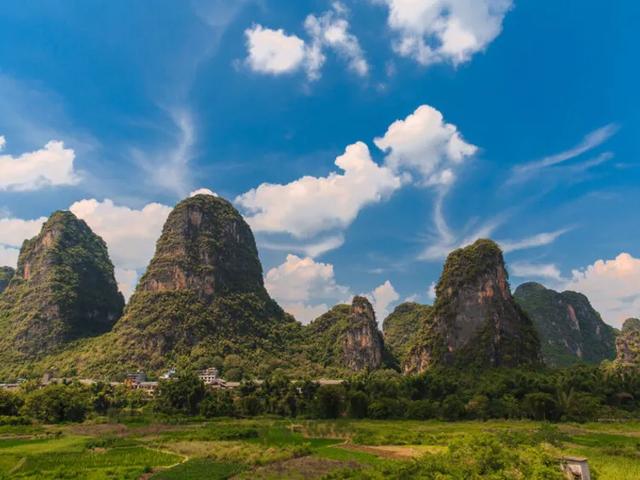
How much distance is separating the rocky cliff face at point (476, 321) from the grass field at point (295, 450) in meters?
31.8

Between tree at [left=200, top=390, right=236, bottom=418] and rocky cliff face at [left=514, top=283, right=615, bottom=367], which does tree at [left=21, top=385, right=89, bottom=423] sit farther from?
rocky cliff face at [left=514, top=283, right=615, bottom=367]

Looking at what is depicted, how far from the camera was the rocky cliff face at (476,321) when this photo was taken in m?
73.9

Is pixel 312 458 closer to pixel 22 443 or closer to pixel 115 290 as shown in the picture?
pixel 22 443

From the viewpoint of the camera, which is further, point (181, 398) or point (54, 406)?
point (181, 398)

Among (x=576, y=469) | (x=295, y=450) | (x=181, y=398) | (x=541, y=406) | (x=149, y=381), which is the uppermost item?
(x=149, y=381)

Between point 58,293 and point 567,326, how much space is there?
117 metres

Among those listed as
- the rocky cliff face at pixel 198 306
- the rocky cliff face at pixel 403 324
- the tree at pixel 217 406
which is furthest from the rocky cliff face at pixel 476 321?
the tree at pixel 217 406

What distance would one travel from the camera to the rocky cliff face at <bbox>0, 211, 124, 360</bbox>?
308ft

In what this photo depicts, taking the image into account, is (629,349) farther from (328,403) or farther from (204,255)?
(204,255)

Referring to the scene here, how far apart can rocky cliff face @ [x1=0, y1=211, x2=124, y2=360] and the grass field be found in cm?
5845

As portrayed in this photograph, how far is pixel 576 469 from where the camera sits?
16.3 metres

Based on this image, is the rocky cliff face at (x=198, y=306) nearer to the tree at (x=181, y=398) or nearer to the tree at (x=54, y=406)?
the tree at (x=181, y=398)

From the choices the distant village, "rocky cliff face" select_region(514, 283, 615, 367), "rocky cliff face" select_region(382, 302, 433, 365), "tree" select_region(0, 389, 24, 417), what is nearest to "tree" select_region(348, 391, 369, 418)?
the distant village

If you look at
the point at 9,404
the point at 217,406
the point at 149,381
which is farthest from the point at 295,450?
the point at 149,381
